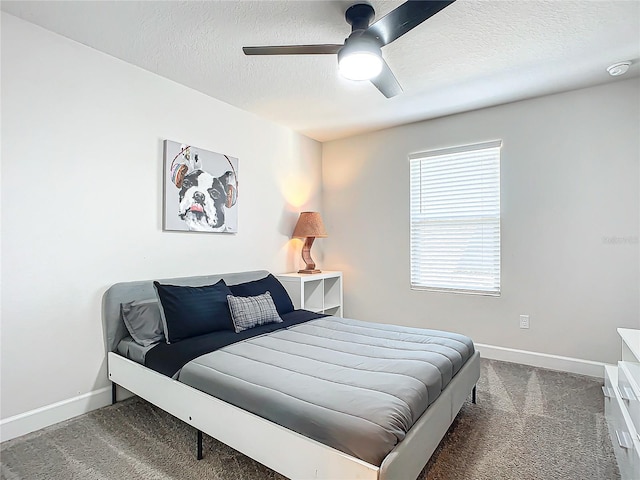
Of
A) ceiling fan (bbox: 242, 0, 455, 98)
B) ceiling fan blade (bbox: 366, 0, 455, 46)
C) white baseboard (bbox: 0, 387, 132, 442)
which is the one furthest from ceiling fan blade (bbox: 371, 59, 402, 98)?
white baseboard (bbox: 0, 387, 132, 442)

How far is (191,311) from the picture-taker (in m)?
2.42

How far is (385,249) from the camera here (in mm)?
4109

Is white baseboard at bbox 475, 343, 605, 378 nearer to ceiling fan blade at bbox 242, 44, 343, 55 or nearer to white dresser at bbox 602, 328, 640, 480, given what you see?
white dresser at bbox 602, 328, 640, 480

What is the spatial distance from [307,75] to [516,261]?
255 cm

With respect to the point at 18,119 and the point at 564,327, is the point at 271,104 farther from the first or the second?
the point at 564,327

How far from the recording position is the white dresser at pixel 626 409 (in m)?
1.49

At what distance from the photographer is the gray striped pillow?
259 cm

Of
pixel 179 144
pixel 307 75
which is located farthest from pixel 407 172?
pixel 179 144

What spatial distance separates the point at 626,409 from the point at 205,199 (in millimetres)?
3154

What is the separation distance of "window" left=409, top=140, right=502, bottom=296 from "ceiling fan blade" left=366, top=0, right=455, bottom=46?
2.10 meters

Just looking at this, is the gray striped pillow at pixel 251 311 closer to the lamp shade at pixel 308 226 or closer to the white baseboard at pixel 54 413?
the white baseboard at pixel 54 413

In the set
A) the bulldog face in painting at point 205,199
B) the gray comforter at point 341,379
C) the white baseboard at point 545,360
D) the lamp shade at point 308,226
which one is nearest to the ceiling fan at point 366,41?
the bulldog face in painting at point 205,199

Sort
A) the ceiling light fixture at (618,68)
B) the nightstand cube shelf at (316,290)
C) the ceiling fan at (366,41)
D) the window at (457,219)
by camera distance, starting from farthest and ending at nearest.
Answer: the nightstand cube shelf at (316,290), the window at (457,219), the ceiling light fixture at (618,68), the ceiling fan at (366,41)

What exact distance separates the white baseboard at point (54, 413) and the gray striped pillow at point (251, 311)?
3.25ft
